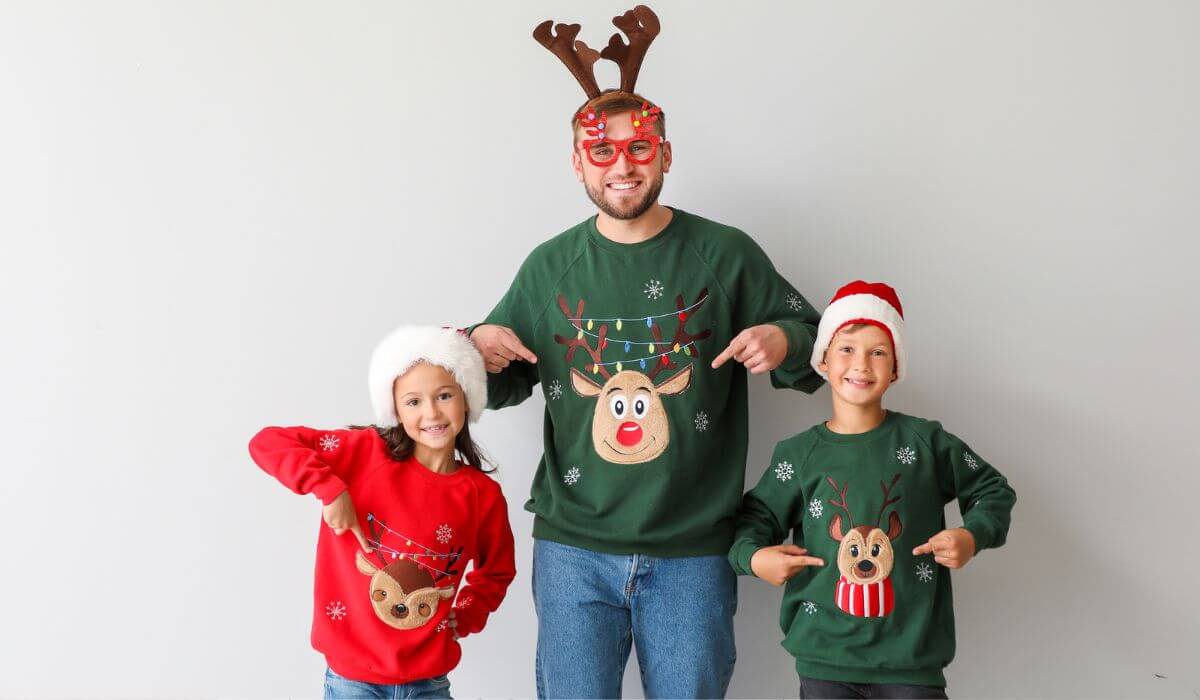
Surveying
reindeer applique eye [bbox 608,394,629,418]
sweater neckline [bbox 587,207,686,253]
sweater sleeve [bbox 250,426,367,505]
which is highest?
sweater neckline [bbox 587,207,686,253]

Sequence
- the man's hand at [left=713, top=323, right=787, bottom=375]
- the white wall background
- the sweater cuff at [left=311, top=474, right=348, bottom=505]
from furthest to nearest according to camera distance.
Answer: the white wall background < the man's hand at [left=713, top=323, right=787, bottom=375] < the sweater cuff at [left=311, top=474, right=348, bottom=505]

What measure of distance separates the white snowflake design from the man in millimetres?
410

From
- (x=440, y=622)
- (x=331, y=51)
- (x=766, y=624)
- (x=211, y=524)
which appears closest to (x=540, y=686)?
(x=440, y=622)

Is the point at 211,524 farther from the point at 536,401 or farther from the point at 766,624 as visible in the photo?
the point at 766,624

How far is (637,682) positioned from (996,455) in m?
1.01

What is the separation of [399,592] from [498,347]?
1.70ft

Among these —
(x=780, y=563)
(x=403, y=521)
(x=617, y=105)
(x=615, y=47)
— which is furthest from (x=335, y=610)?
(x=615, y=47)

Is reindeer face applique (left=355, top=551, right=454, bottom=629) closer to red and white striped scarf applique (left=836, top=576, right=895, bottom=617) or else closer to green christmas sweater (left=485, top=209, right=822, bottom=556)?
green christmas sweater (left=485, top=209, right=822, bottom=556)

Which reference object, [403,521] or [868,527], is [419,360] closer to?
[403,521]

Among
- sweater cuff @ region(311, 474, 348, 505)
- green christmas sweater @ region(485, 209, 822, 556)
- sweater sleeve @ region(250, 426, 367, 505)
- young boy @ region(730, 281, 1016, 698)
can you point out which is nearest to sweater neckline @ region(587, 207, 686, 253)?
green christmas sweater @ region(485, 209, 822, 556)

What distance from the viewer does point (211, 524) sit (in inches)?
101

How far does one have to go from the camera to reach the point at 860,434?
2.05 meters

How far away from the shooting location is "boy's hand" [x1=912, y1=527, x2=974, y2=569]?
75.7 inches

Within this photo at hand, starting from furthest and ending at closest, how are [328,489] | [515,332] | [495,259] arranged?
[495,259]
[515,332]
[328,489]
